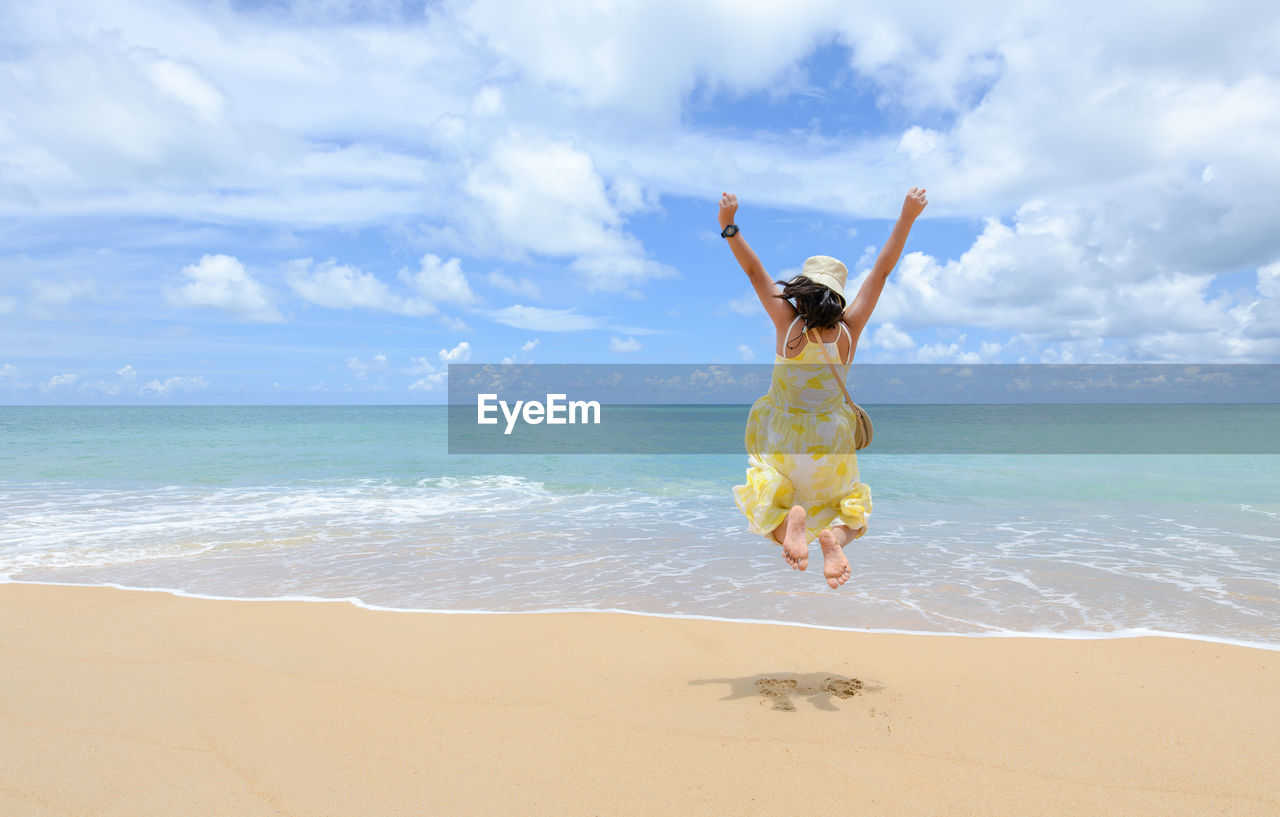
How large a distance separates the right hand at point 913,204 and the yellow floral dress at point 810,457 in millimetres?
749

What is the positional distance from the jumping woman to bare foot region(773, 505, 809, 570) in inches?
0.4

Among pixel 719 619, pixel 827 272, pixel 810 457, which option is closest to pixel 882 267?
pixel 827 272

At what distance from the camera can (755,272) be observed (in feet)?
12.4

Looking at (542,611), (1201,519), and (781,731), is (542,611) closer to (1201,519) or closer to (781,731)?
(781,731)

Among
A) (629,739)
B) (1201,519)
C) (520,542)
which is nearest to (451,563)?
(520,542)

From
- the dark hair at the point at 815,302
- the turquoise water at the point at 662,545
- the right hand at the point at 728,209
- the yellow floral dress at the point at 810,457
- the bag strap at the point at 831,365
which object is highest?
the right hand at the point at 728,209

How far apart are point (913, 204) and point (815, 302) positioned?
2.38 feet

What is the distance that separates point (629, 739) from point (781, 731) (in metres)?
0.84

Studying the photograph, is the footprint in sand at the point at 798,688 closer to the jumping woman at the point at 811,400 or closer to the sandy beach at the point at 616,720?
the sandy beach at the point at 616,720

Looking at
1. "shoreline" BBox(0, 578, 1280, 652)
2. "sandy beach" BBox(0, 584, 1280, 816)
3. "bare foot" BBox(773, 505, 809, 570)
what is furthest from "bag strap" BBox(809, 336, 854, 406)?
"shoreline" BBox(0, 578, 1280, 652)

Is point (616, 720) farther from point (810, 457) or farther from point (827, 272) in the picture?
point (827, 272)

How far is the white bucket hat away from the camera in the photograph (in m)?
3.65

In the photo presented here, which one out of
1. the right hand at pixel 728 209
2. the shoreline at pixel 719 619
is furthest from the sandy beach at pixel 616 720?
the right hand at pixel 728 209

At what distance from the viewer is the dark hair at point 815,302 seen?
3.61m
